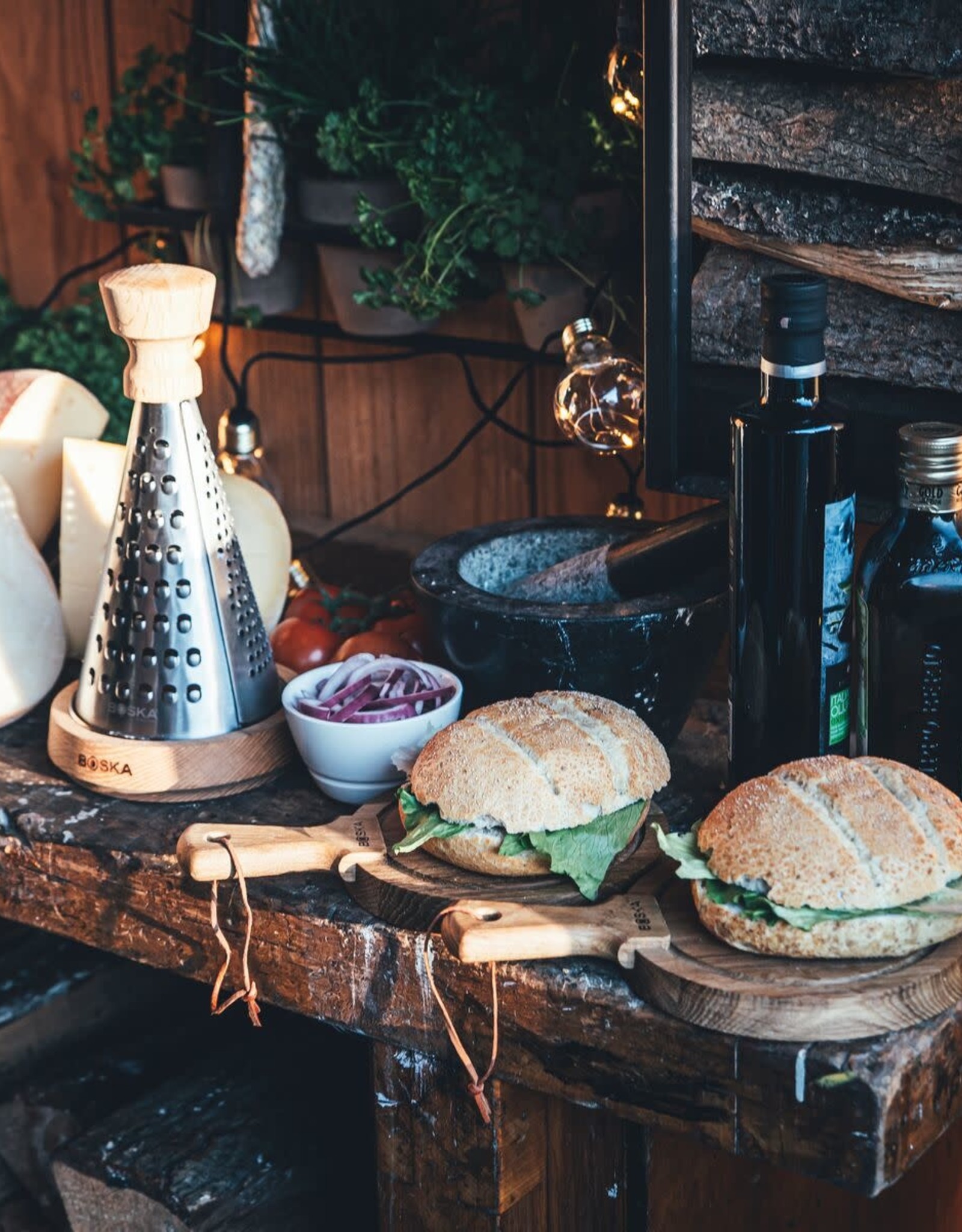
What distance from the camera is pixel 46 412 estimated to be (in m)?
1.63

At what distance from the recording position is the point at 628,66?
1.42 metres

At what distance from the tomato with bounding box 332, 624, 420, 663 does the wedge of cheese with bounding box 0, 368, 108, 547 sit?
1.18 ft

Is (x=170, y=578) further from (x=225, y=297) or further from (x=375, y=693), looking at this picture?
(x=225, y=297)

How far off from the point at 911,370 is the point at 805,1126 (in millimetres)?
607

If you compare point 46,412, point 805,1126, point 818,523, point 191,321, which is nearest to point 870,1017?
point 805,1126

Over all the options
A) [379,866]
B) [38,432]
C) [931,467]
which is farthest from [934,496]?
[38,432]

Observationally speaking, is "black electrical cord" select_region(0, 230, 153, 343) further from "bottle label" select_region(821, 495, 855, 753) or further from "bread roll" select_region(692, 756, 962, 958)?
"bread roll" select_region(692, 756, 962, 958)

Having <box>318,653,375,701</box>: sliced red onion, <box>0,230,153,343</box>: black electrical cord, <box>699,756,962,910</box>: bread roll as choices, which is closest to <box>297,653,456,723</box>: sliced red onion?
<box>318,653,375,701</box>: sliced red onion

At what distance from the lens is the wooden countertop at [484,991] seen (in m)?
0.97

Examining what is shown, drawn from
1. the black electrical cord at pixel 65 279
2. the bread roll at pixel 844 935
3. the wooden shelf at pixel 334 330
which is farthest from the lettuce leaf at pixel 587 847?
the black electrical cord at pixel 65 279

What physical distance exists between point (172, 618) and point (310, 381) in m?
0.81

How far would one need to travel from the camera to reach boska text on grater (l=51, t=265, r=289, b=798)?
1312mm

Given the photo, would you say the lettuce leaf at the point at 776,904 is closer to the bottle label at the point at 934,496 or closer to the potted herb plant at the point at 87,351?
the bottle label at the point at 934,496

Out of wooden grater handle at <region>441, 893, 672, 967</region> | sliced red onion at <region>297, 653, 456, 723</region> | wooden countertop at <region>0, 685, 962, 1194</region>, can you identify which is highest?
sliced red onion at <region>297, 653, 456, 723</region>
